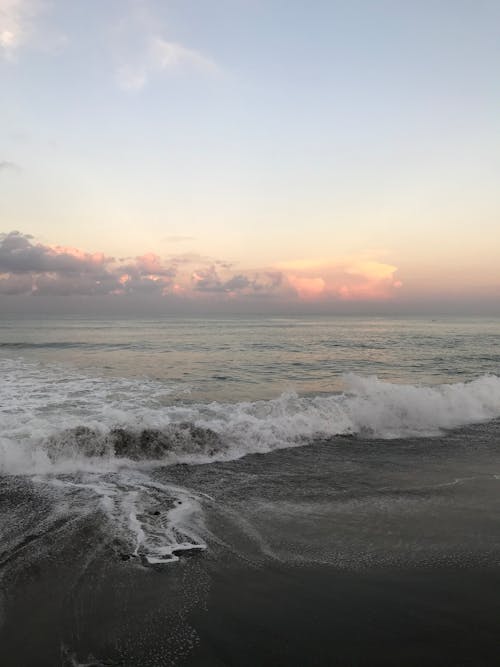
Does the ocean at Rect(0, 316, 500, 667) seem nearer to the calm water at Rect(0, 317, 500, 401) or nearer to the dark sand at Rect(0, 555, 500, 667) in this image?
the dark sand at Rect(0, 555, 500, 667)

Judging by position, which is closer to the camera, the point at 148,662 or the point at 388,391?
the point at 148,662

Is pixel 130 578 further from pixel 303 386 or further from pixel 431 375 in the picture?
pixel 431 375

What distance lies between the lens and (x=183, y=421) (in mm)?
13156

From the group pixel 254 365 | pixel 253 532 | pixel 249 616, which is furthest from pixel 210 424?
pixel 254 365

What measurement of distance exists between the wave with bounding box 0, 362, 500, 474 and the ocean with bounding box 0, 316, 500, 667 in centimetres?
7

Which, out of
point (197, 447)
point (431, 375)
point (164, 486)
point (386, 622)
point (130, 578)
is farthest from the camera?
point (431, 375)

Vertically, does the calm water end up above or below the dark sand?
above

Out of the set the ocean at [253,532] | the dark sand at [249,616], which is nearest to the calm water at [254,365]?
the ocean at [253,532]

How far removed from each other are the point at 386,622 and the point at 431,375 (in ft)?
71.4

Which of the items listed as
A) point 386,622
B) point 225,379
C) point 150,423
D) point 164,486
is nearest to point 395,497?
point 386,622

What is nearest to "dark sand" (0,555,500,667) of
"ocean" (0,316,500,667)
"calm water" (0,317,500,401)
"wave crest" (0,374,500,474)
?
"ocean" (0,316,500,667)

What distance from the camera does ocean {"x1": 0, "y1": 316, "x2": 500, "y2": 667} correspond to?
176 inches

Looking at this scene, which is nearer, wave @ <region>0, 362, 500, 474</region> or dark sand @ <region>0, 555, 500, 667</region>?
dark sand @ <region>0, 555, 500, 667</region>

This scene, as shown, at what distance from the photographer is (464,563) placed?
5.89m
